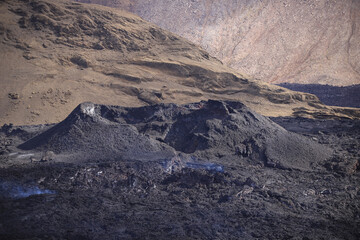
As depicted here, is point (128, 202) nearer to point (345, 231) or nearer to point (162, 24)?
A: point (345, 231)

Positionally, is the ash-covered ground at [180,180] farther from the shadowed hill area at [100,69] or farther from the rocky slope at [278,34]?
the rocky slope at [278,34]

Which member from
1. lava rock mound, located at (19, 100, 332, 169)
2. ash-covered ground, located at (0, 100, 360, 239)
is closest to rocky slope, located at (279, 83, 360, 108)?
ash-covered ground, located at (0, 100, 360, 239)

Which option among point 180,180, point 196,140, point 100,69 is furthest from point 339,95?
point 180,180

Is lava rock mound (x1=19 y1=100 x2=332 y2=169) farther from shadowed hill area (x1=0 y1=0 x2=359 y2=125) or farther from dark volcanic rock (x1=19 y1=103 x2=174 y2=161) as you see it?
shadowed hill area (x1=0 y1=0 x2=359 y2=125)

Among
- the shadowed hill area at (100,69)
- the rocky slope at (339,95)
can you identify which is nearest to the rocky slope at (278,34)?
A: the rocky slope at (339,95)

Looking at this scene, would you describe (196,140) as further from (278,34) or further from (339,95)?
(278,34)
